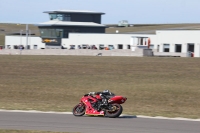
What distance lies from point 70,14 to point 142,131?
363 ft

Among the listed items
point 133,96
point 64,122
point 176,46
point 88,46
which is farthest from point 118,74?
point 88,46

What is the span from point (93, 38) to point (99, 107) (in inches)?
3549

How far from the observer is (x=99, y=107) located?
1803 centimetres

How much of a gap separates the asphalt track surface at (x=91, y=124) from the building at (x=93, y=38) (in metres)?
63.7

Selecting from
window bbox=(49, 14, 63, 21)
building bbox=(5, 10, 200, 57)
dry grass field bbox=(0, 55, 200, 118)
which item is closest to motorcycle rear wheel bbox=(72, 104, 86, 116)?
dry grass field bbox=(0, 55, 200, 118)

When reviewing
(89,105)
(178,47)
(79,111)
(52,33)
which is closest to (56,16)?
(52,33)

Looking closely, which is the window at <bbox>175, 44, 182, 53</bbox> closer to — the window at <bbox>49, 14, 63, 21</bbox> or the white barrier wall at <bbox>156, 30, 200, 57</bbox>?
the white barrier wall at <bbox>156, 30, 200, 57</bbox>

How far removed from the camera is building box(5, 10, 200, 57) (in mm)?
85188

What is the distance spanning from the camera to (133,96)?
3016 cm

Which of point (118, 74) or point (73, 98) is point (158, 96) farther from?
point (118, 74)

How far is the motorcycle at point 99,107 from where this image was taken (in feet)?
58.2

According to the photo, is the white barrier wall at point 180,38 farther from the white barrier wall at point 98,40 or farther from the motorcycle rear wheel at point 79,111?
the motorcycle rear wheel at point 79,111

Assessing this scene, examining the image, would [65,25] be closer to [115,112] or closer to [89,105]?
[89,105]

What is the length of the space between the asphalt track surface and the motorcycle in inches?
9.4
